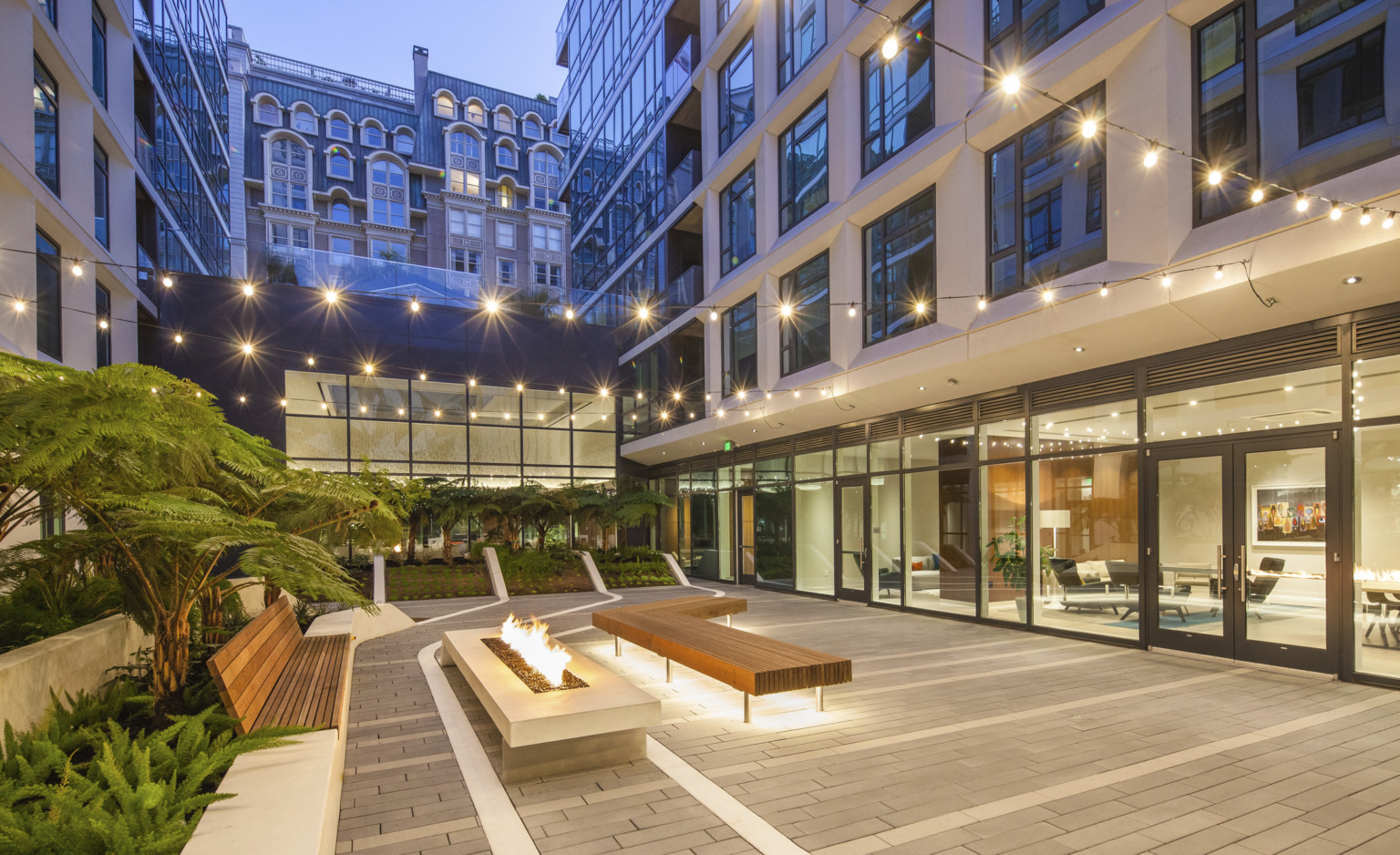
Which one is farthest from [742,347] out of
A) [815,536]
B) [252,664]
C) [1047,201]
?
[252,664]

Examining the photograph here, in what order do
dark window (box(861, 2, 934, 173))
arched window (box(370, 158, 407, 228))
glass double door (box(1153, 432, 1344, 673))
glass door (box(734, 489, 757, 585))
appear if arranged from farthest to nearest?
arched window (box(370, 158, 407, 228)), glass door (box(734, 489, 757, 585)), dark window (box(861, 2, 934, 173)), glass double door (box(1153, 432, 1344, 673))

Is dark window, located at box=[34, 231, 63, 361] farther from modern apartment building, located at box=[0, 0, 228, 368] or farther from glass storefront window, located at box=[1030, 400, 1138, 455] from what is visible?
glass storefront window, located at box=[1030, 400, 1138, 455]

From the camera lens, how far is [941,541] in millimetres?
11852

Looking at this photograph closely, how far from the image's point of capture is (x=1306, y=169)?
6789mm

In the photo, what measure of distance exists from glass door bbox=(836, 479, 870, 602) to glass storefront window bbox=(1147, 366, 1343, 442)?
568 cm

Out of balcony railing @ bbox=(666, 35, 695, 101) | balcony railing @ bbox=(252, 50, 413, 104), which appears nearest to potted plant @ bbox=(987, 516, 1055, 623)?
balcony railing @ bbox=(666, 35, 695, 101)

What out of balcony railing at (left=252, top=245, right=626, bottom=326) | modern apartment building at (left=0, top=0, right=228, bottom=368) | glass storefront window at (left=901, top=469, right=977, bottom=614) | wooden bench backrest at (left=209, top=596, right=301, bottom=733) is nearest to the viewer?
wooden bench backrest at (left=209, top=596, right=301, bottom=733)

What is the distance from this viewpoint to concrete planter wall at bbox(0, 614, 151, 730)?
3.93 meters

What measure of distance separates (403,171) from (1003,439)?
4335 centimetres

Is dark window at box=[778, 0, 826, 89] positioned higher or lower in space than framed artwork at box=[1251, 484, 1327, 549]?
higher

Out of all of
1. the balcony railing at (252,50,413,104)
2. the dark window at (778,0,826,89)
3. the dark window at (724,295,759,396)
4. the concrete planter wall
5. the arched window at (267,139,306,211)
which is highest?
the balcony railing at (252,50,413,104)

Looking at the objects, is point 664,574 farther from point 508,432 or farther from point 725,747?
point 725,747

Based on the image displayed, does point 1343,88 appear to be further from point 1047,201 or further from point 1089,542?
point 1089,542

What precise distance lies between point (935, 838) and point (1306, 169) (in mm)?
7133
